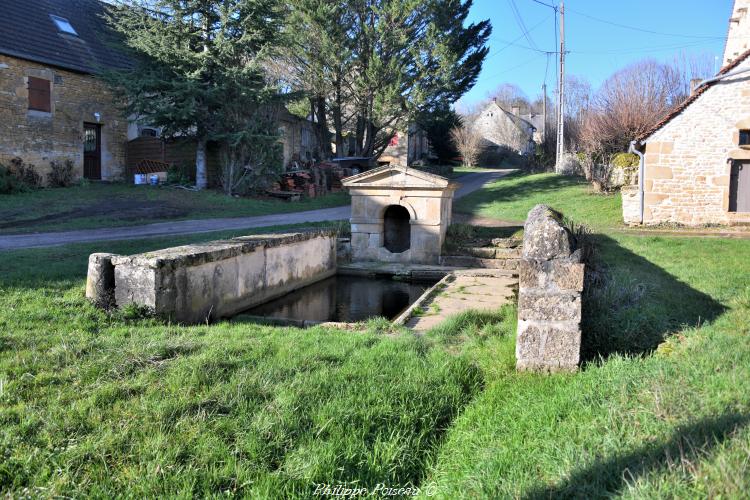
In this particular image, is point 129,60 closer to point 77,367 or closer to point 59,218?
point 59,218

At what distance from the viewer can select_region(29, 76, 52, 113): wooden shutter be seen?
64.0 feet

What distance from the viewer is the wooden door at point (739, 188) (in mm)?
16672

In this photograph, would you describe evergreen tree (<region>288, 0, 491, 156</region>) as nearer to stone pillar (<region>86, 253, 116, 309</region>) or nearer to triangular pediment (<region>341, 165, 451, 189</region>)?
triangular pediment (<region>341, 165, 451, 189</region>)

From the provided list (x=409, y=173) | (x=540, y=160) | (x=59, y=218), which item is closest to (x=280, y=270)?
Result: (x=409, y=173)

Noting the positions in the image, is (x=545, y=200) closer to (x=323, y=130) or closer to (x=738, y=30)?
(x=738, y=30)

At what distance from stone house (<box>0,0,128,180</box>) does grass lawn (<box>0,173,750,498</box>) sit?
1765cm

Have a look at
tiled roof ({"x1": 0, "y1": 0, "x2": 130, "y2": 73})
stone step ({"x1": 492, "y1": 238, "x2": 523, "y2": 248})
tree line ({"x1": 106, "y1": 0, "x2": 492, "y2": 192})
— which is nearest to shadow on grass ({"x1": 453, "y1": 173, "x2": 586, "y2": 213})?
tree line ({"x1": 106, "y1": 0, "x2": 492, "y2": 192})

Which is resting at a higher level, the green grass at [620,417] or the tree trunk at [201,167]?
the tree trunk at [201,167]

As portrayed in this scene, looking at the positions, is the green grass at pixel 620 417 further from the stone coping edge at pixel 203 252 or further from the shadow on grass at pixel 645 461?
the stone coping edge at pixel 203 252

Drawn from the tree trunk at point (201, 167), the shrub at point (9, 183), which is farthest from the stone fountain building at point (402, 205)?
the shrub at point (9, 183)

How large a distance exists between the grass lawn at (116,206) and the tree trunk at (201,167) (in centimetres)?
107

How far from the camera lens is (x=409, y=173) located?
11.0 m

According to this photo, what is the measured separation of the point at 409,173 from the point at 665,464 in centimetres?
905

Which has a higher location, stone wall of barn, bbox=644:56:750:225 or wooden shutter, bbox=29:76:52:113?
wooden shutter, bbox=29:76:52:113
